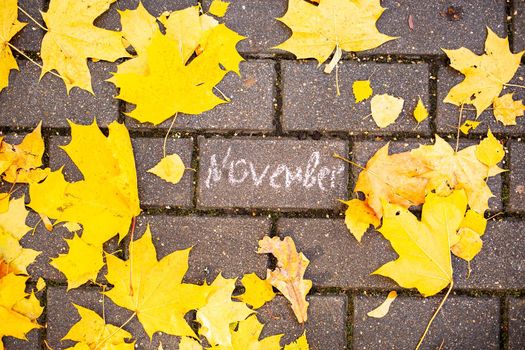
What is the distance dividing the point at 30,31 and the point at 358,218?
A: 1318mm

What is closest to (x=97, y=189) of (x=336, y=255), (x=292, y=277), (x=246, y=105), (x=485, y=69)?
(x=246, y=105)

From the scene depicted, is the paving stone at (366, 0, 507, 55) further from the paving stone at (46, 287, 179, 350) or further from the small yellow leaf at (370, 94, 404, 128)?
the paving stone at (46, 287, 179, 350)

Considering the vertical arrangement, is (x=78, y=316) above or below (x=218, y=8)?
below

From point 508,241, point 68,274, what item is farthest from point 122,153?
point 508,241

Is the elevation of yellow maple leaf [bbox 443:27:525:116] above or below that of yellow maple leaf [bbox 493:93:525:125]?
above

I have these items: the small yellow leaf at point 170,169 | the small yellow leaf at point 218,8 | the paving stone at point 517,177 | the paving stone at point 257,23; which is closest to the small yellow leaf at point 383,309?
the paving stone at point 517,177

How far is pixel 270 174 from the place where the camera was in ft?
6.00

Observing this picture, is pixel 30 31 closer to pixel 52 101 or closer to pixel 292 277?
pixel 52 101

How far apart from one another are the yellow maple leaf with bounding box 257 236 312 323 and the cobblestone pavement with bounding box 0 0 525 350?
4cm

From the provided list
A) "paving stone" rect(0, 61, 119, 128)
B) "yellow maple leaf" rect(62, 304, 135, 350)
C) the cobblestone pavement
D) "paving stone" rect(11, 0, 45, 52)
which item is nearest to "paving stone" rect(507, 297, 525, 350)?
the cobblestone pavement

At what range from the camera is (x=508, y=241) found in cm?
180

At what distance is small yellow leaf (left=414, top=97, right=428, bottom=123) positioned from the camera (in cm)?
180

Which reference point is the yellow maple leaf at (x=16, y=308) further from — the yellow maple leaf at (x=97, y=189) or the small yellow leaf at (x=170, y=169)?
the small yellow leaf at (x=170, y=169)

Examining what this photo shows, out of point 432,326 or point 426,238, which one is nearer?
point 426,238
